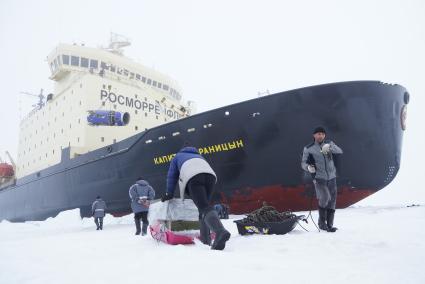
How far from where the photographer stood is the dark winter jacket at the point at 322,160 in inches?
167

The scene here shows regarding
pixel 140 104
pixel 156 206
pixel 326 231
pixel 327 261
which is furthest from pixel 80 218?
pixel 327 261

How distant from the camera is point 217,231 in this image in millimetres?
3084

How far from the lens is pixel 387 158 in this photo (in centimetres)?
815

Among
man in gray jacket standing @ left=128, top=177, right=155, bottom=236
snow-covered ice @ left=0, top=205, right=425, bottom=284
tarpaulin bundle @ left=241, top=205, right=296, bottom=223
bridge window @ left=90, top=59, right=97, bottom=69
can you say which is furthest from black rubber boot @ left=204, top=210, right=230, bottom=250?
bridge window @ left=90, top=59, right=97, bottom=69

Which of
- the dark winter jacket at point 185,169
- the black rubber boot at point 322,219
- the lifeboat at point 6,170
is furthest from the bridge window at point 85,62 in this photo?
the black rubber boot at point 322,219

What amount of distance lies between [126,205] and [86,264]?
27.5ft

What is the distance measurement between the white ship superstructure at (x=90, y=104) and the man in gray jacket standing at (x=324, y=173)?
8.44 metres

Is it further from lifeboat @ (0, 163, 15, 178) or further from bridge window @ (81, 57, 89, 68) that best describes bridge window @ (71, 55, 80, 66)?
lifeboat @ (0, 163, 15, 178)

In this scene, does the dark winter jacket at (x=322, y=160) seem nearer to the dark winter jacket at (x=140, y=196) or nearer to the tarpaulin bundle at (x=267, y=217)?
the tarpaulin bundle at (x=267, y=217)

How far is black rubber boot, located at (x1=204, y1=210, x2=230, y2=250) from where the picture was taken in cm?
304

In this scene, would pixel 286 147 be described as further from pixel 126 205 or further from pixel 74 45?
pixel 74 45

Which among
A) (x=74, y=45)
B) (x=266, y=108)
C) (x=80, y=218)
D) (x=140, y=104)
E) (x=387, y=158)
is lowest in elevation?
(x=80, y=218)

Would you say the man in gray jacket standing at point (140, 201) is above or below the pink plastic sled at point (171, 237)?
above

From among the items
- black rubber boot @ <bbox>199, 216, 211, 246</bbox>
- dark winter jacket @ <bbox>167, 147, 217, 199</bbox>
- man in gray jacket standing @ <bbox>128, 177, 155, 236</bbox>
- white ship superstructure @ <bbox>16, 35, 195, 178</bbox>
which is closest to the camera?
dark winter jacket @ <bbox>167, 147, 217, 199</bbox>
